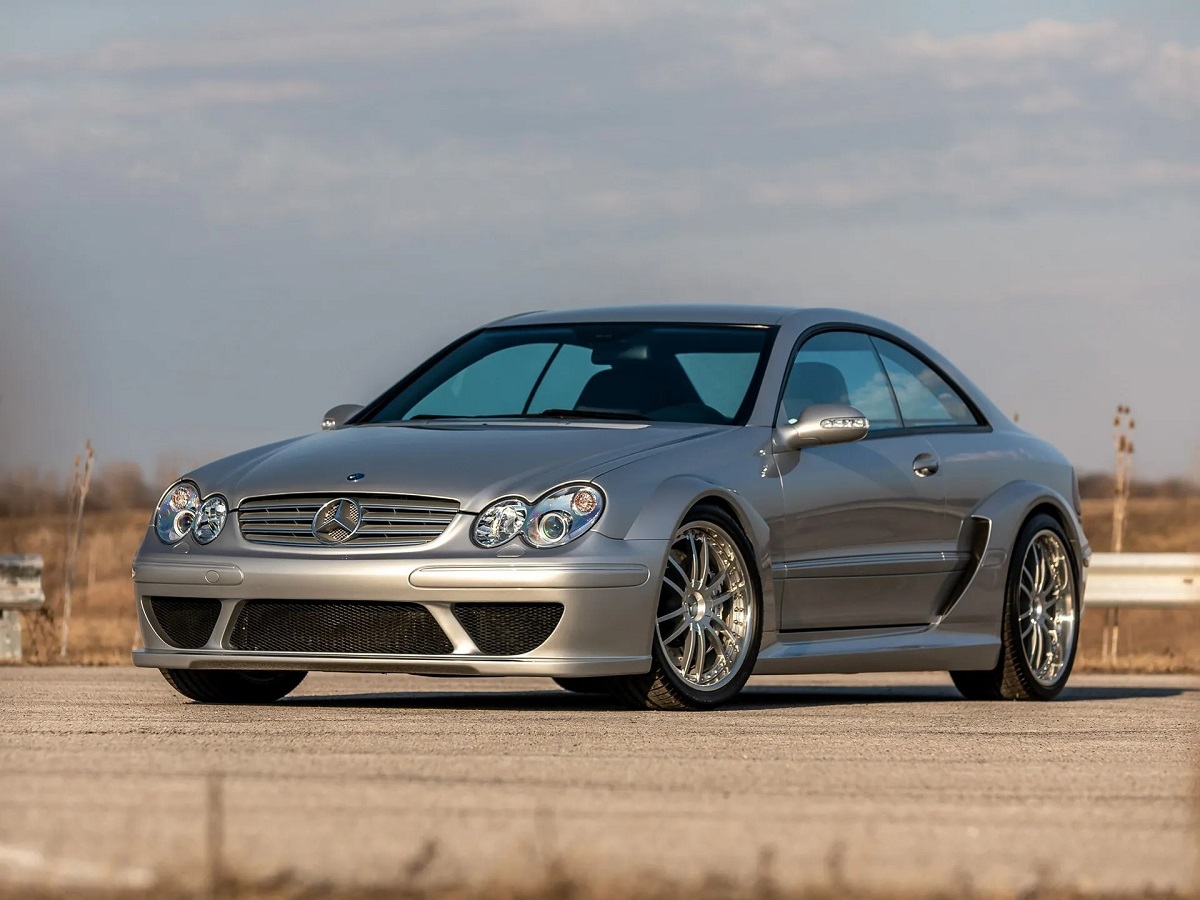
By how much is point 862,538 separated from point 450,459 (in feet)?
6.17

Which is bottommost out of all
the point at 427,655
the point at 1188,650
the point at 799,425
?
the point at 1188,650

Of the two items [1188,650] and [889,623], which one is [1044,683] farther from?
[1188,650]

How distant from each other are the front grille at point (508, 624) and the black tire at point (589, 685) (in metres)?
0.46

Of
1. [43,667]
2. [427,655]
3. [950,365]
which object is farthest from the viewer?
[43,667]

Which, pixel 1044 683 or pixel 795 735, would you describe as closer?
pixel 795 735

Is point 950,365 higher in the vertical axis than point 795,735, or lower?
higher


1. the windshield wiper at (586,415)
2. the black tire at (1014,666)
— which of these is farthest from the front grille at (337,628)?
the black tire at (1014,666)

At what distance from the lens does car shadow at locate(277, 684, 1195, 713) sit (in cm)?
874

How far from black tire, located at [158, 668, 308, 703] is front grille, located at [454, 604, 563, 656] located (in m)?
1.11

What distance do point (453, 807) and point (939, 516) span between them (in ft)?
16.7

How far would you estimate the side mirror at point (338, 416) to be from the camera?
31.8 feet

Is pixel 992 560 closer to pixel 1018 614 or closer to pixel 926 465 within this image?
pixel 1018 614

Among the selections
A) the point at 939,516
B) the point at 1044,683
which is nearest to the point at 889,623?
the point at 939,516

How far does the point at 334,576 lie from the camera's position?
7980 mm
